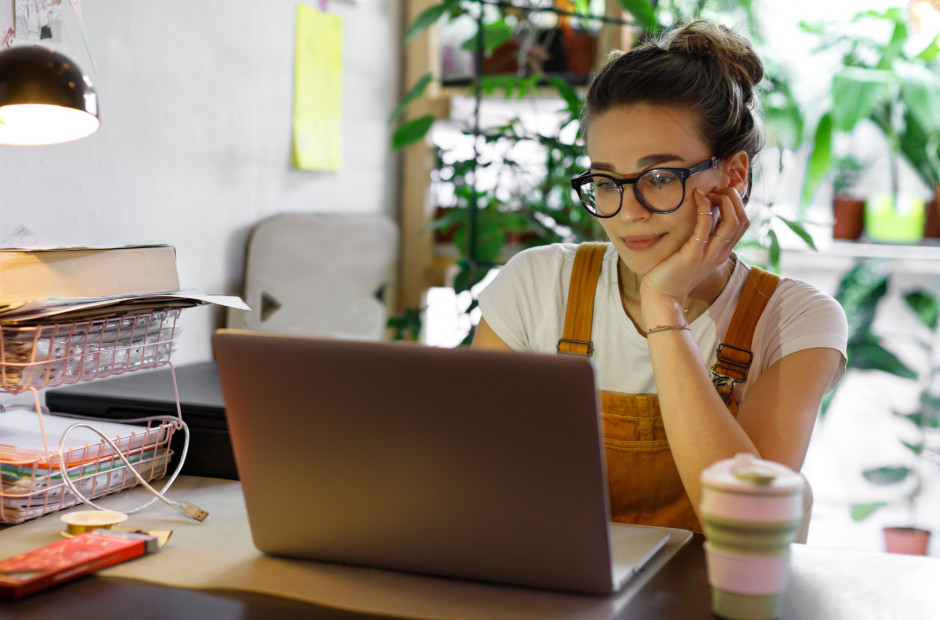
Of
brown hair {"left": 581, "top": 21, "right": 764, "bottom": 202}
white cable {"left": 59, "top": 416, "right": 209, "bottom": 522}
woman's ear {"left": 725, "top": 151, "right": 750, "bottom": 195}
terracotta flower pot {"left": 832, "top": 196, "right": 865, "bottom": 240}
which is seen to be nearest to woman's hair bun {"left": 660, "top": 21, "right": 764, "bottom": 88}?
brown hair {"left": 581, "top": 21, "right": 764, "bottom": 202}

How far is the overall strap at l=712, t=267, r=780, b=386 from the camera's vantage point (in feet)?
3.93

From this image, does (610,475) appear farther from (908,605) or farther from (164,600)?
(164,600)

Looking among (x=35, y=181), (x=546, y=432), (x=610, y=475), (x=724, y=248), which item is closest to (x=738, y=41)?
(x=724, y=248)


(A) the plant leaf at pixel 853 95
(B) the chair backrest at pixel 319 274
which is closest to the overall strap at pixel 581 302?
(B) the chair backrest at pixel 319 274

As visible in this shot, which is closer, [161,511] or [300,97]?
[161,511]

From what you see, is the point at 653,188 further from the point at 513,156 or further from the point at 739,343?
the point at 513,156

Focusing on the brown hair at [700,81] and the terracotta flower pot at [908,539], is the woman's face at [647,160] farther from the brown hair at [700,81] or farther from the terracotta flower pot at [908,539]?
the terracotta flower pot at [908,539]

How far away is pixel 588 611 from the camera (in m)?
0.71

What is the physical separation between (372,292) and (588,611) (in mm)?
1503

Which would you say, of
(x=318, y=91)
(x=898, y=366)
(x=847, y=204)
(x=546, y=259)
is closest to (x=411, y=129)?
(x=318, y=91)

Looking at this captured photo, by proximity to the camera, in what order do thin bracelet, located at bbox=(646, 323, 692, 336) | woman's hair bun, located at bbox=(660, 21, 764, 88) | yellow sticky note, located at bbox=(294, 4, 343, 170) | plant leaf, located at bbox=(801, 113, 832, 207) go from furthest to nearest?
plant leaf, located at bbox=(801, 113, 832, 207) → yellow sticky note, located at bbox=(294, 4, 343, 170) → woman's hair bun, located at bbox=(660, 21, 764, 88) → thin bracelet, located at bbox=(646, 323, 692, 336)

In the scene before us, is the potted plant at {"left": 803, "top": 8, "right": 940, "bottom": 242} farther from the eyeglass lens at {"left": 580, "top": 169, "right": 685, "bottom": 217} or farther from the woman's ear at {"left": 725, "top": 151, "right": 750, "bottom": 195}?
the eyeglass lens at {"left": 580, "top": 169, "right": 685, "bottom": 217}

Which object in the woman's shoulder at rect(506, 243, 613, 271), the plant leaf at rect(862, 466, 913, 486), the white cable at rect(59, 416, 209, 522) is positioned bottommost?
the plant leaf at rect(862, 466, 913, 486)

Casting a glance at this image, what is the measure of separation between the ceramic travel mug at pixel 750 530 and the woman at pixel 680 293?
0.39 m
